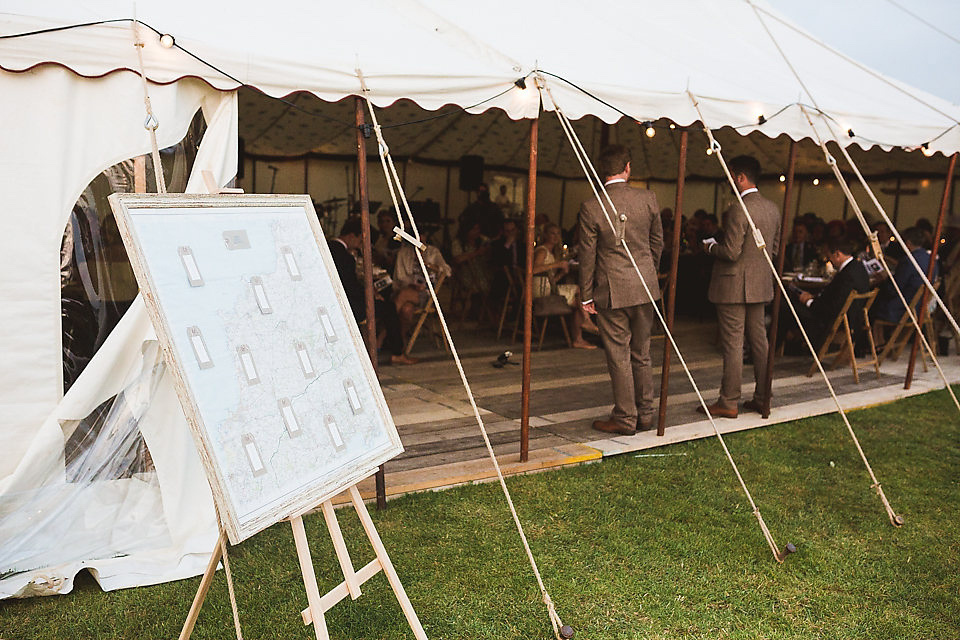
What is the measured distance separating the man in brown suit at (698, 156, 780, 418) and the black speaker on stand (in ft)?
21.5

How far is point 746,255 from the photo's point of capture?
505 cm

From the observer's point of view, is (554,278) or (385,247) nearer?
(554,278)

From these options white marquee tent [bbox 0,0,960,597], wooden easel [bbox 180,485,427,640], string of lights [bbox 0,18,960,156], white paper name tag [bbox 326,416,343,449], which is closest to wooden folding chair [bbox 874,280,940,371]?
string of lights [bbox 0,18,960,156]

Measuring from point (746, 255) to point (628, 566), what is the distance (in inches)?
102

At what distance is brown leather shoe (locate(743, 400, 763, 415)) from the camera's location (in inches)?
212

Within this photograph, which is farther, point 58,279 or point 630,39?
point 630,39

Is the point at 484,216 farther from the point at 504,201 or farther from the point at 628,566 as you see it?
the point at 628,566

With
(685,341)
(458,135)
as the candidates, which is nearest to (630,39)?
(685,341)

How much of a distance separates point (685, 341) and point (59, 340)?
6.61 meters

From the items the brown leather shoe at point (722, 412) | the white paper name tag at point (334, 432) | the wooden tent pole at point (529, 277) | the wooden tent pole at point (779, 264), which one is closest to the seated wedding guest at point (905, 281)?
the wooden tent pole at point (779, 264)

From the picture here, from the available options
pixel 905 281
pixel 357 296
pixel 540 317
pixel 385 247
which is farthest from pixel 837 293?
pixel 385 247

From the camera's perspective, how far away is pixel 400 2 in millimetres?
4031

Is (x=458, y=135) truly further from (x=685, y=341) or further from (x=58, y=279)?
(x=58, y=279)

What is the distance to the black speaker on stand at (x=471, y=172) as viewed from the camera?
11.4 m
